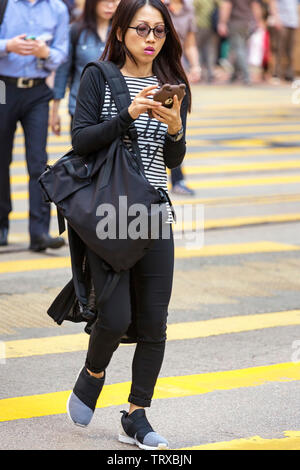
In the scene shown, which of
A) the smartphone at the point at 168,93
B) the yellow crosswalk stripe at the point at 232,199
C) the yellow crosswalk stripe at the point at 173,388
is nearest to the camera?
the smartphone at the point at 168,93

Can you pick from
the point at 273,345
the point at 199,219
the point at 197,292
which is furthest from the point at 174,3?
the point at 273,345

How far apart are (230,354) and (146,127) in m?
1.85

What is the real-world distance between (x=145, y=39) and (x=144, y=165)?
49 cm

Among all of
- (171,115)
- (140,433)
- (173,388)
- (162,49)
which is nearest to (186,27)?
(173,388)

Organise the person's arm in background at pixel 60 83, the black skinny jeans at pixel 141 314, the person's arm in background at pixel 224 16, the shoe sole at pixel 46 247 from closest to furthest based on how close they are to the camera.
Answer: the black skinny jeans at pixel 141 314
the shoe sole at pixel 46 247
the person's arm in background at pixel 60 83
the person's arm in background at pixel 224 16

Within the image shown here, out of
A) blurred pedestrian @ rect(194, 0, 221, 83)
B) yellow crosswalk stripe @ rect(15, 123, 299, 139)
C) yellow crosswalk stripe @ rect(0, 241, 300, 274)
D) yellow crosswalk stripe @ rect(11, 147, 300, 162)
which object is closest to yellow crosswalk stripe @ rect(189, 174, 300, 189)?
yellow crosswalk stripe @ rect(11, 147, 300, 162)

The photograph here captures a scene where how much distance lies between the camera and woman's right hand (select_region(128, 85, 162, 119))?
4117 millimetres

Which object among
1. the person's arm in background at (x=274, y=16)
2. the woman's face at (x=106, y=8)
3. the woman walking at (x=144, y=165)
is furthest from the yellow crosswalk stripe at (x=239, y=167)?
the person's arm in background at (x=274, y=16)

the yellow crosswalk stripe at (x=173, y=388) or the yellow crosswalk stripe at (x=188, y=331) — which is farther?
the yellow crosswalk stripe at (x=188, y=331)

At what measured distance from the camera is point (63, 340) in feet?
19.5

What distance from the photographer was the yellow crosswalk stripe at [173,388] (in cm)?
480

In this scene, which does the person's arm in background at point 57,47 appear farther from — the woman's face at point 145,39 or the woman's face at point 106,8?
the woman's face at point 145,39

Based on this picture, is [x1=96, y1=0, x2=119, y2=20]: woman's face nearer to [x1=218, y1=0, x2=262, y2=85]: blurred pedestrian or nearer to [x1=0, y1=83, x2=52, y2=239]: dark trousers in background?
[x1=0, y1=83, x2=52, y2=239]: dark trousers in background

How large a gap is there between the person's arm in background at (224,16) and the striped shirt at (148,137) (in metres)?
17.2
